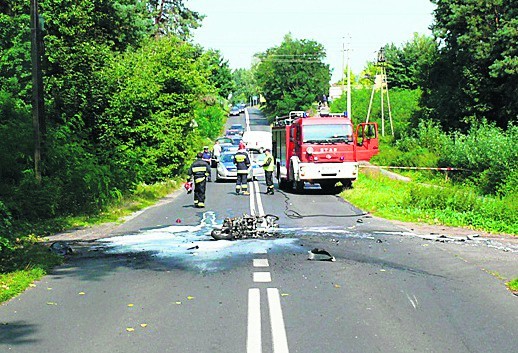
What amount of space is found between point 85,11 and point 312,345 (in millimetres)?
24200

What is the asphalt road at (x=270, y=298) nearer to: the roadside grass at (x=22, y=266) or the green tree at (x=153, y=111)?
the roadside grass at (x=22, y=266)

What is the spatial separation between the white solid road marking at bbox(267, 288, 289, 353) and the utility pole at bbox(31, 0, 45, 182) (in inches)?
405

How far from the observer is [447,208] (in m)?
18.6

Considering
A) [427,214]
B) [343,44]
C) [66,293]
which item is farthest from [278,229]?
[343,44]

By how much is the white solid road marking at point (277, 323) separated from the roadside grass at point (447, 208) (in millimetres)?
8906

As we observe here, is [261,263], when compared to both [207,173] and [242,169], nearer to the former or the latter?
[207,173]

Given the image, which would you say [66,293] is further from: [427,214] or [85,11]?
[85,11]

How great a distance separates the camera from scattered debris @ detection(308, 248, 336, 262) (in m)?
11.5

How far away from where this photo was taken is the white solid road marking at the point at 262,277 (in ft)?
31.6

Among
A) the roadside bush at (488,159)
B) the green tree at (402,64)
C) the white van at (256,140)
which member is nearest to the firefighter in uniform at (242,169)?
the roadside bush at (488,159)

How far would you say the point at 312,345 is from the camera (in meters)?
6.45

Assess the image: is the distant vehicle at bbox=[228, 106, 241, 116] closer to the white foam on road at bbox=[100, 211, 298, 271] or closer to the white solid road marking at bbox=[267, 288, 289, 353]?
the white foam on road at bbox=[100, 211, 298, 271]

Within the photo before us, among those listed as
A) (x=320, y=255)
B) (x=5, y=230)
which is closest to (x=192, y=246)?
(x=320, y=255)

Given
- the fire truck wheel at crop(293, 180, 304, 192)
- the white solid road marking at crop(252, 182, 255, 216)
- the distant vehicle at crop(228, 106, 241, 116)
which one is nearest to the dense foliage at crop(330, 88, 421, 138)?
the white solid road marking at crop(252, 182, 255, 216)
